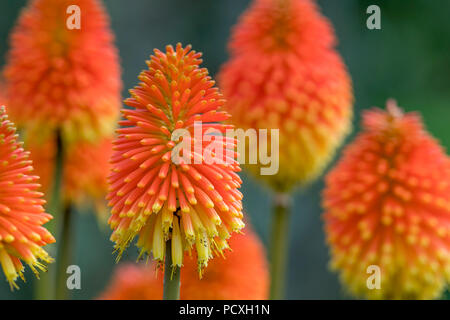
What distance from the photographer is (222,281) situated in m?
2.56

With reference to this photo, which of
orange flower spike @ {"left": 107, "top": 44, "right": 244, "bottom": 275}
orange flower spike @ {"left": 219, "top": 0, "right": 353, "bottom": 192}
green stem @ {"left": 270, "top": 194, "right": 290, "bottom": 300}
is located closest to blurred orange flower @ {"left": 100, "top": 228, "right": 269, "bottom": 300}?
green stem @ {"left": 270, "top": 194, "right": 290, "bottom": 300}

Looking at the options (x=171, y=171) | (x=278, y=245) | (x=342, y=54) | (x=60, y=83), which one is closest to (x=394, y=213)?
(x=278, y=245)

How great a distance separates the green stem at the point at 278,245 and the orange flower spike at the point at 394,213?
28 cm

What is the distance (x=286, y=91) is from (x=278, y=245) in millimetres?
626

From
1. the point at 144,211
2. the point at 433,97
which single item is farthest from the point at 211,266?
the point at 433,97

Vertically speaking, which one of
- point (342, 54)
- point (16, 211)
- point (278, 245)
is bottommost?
point (278, 245)

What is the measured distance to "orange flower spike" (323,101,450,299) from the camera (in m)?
2.28

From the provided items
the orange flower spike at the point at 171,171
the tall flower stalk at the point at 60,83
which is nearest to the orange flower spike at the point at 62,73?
the tall flower stalk at the point at 60,83

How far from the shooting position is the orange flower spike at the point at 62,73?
2.50 metres

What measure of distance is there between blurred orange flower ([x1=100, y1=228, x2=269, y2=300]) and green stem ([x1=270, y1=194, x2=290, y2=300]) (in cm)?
6

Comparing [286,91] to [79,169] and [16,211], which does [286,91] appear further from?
[16,211]

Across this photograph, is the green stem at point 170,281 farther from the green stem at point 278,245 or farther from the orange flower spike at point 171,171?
the green stem at point 278,245

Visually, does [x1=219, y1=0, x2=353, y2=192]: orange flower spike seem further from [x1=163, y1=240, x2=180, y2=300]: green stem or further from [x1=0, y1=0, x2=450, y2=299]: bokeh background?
[x1=0, y1=0, x2=450, y2=299]: bokeh background
